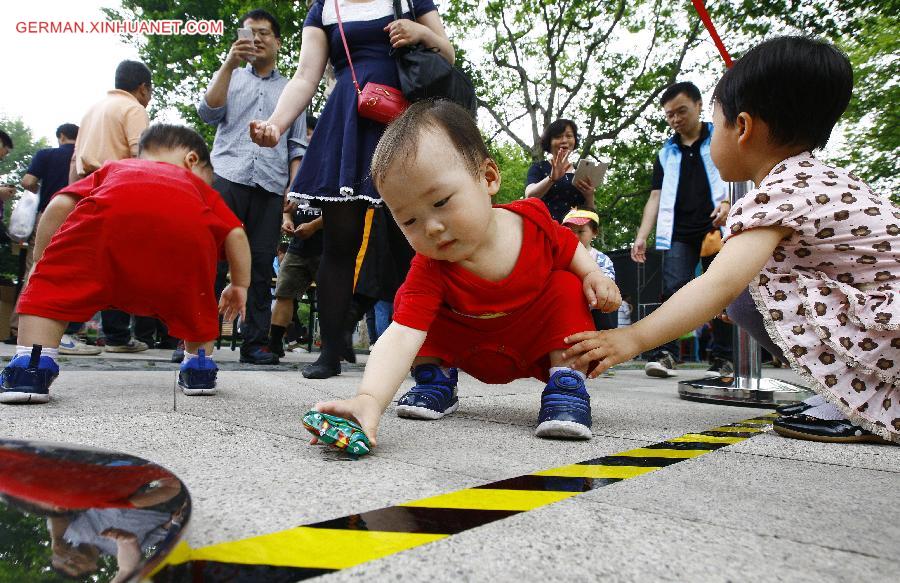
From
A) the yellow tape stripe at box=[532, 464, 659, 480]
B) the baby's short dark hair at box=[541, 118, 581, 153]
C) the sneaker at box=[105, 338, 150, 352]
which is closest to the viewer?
the yellow tape stripe at box=[532, 464, 659, 480]

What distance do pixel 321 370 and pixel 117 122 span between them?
207 centimetres

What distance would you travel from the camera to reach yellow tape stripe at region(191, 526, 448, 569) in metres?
0.68

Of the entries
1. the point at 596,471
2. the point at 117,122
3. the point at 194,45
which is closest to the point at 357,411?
the point at 596,471

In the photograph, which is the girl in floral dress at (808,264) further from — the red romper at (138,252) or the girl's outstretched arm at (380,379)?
the red romper at (138,252)

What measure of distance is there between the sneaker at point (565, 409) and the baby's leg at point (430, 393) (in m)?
0.37

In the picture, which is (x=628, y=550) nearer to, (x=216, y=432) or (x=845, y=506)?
(x=845, y=506)

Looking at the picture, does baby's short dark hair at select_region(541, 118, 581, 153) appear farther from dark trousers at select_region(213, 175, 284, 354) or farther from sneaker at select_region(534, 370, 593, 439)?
sneaker at select_region(534, 370, 593, 439)

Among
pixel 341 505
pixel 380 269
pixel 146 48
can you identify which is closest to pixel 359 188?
→ pixel 380 269

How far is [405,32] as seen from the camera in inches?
103

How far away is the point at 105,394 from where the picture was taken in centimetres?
214

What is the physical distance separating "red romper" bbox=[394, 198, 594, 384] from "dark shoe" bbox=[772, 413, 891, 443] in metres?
0.63

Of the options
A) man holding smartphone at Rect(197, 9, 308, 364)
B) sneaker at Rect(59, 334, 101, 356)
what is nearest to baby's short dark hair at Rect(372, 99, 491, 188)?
man holding smartphone at Rect(197, 9, 308, 364)

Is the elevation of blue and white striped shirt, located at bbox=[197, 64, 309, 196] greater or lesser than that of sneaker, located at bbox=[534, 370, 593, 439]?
greater

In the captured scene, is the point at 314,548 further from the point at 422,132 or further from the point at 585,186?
the point at 585,186
